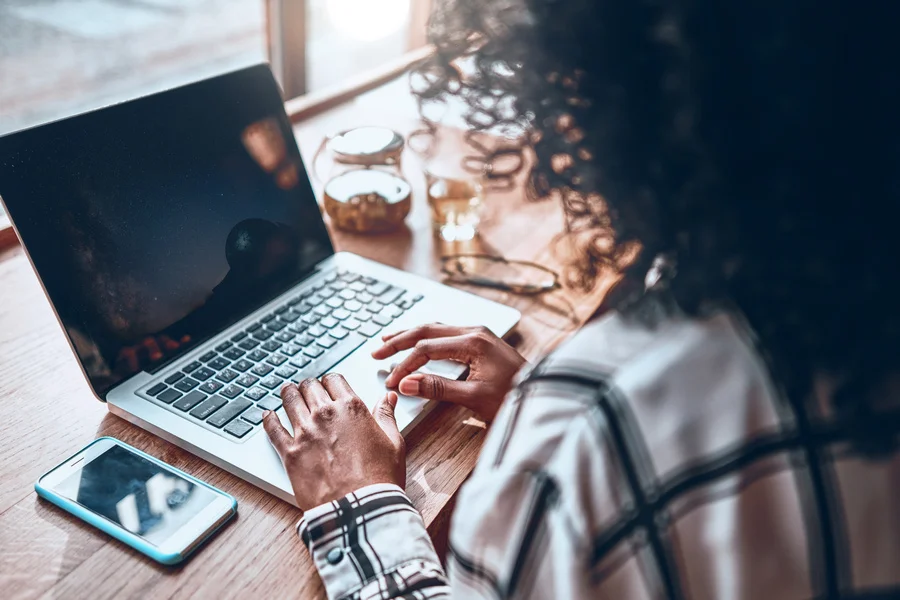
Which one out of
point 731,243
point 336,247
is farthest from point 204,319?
point 731,243

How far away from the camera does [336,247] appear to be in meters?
1.09

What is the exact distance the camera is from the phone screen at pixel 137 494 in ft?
2.06

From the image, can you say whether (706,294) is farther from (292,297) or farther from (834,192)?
(292,297)

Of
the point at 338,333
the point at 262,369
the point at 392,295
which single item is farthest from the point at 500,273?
the point at 262,369

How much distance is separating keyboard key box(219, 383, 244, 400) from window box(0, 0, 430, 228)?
109cm

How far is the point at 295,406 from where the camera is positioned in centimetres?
73

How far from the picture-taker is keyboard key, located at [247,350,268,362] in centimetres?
81

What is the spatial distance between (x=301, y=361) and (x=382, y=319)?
127mm

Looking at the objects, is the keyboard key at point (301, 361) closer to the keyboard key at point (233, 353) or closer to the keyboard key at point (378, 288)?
the keyboard key at point (233, 353)

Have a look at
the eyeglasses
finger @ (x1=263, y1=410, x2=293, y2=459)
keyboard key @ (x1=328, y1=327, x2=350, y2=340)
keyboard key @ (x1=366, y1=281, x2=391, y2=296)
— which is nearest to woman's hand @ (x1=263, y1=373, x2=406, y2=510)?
finger @ (x1=263, y1=410, x2=293, y2=459)

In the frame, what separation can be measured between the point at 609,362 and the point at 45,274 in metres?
0.54

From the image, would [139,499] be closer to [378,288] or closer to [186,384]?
[186,384]

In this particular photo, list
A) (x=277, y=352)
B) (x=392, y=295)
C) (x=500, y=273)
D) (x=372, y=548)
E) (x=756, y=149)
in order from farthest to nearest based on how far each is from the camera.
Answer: (x=500, y=273)
(x=392, y=295)
(x=277, y=352)
(x=372, y=548)
(x=756, y=149)

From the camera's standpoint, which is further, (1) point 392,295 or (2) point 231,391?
(1) point 392,295
